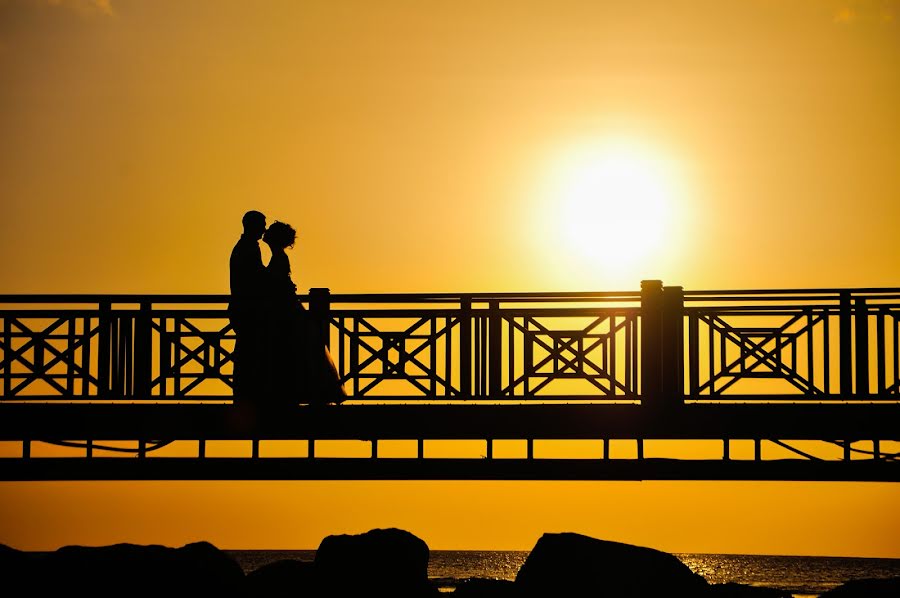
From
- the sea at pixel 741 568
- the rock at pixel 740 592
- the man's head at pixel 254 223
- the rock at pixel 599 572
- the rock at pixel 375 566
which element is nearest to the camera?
the man's head at pixel 254 223

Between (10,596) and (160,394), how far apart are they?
296 centimetres

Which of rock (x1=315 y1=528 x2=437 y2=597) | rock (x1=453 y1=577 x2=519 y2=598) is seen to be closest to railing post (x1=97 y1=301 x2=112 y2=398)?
rock (x1=315 y1=528 x2=437 y2=597)

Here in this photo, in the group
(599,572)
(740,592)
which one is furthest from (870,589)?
(599,572)

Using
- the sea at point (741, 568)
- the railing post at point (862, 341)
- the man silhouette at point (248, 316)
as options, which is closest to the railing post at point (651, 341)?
the railing post at point (862, 341)

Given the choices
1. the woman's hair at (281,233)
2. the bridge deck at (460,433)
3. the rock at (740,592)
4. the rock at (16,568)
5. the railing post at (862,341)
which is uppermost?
the woman's hair at (281,233)

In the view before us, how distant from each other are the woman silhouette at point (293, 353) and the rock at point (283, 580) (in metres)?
3.37

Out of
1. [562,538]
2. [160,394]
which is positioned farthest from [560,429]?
[160,394]

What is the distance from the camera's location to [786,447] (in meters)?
14.9

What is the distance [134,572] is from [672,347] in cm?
710

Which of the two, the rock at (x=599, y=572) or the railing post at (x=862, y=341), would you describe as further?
the rock at (x=599, y=572)

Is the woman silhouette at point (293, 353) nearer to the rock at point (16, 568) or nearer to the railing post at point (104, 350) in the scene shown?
the railing post at point (104, 350)

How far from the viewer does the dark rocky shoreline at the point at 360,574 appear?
1503 cm

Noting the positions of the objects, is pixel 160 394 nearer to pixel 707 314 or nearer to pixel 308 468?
pixel 308 468

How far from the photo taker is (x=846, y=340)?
14656 millimetres
